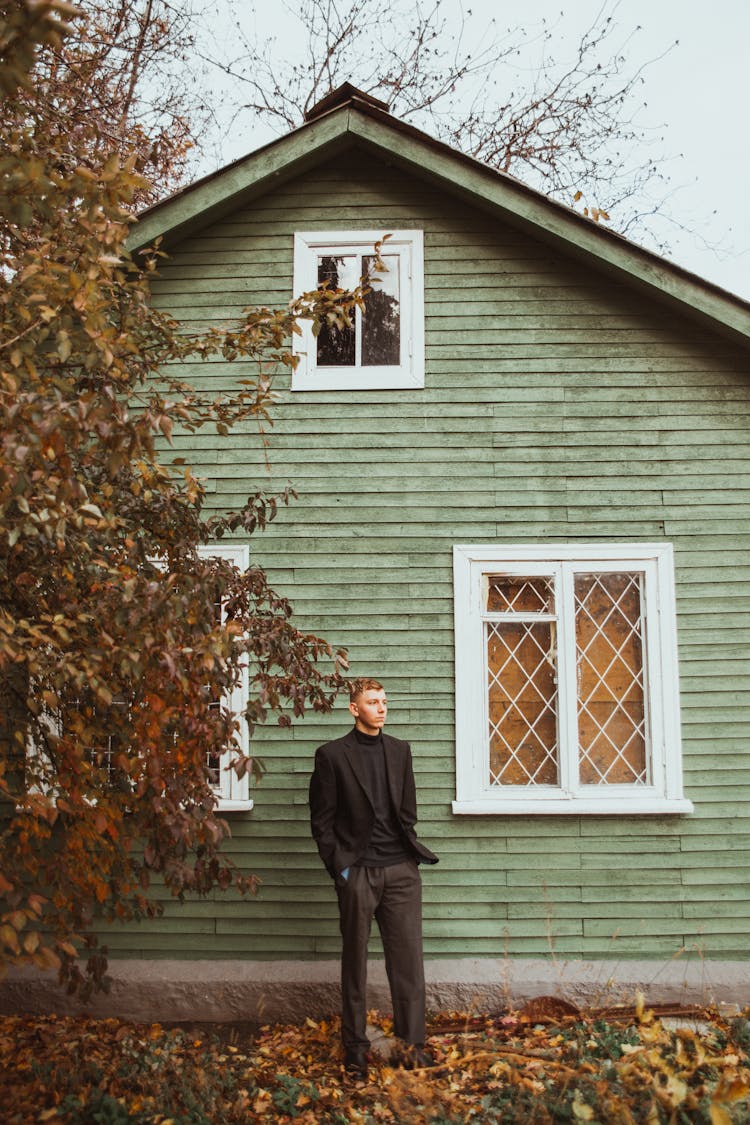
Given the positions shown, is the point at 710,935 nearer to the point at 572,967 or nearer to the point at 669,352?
the point at 572,967

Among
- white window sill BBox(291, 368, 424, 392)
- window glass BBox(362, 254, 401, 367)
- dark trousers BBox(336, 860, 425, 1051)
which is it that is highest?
window glass BBox(362, 254, 401, 367)

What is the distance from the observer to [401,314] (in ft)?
24.6

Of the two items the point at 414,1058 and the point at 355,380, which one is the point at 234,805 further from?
the point at 355,380

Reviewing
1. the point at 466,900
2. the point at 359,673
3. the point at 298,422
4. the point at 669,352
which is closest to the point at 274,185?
the point at 298,422

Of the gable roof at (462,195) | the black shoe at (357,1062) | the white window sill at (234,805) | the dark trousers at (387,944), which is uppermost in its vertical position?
the gable roof at (462,195)

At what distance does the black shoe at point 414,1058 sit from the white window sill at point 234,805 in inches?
76.2

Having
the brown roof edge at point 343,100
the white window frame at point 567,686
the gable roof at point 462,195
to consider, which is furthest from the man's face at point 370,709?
the brown roof edge at point 343,100

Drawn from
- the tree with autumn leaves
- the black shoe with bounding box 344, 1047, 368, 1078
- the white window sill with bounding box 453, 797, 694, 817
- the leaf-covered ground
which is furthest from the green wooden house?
the tree with autumn leaves

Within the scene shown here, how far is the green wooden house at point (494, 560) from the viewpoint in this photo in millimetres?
6828

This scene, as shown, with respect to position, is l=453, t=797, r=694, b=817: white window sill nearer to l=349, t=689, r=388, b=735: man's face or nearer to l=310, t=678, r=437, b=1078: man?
l=310, t=678, r=437, b=1078: man

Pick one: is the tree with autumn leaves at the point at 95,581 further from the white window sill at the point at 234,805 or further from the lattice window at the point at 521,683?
the lattice window at the point at 521,683

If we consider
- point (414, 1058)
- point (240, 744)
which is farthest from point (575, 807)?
point (240, 744)

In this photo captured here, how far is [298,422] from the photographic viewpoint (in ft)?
24.1

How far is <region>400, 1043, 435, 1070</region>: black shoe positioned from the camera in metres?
5.62
